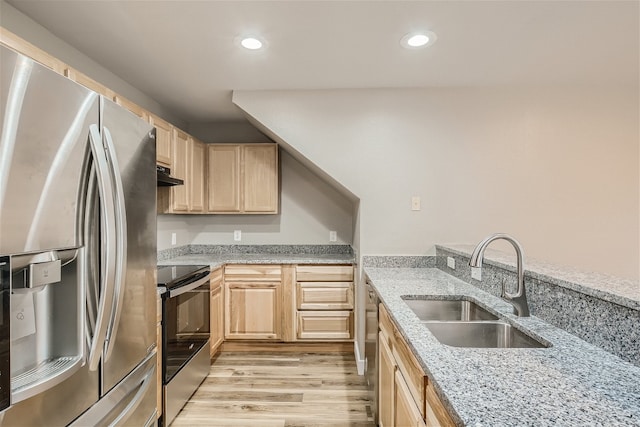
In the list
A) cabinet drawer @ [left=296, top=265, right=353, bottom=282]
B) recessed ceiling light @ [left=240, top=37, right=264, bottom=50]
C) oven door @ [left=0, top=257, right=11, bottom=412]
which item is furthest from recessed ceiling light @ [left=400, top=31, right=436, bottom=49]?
oven door @ [left=0, top=257, right=11, bottom=412]

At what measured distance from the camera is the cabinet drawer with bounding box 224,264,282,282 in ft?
10.0

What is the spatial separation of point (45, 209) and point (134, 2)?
1275 mm

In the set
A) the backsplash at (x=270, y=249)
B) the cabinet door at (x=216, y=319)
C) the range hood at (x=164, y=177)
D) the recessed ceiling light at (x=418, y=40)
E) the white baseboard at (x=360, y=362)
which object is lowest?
the white baseboard at (x=360, y=362)

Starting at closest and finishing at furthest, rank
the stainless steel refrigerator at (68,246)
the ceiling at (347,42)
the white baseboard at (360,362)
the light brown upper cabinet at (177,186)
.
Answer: the stainless steel refrigerator at (68,246) < the ceiling at (347,42) < the white baseboard at (360,362) < the light brown upper cabinet at (177,186)

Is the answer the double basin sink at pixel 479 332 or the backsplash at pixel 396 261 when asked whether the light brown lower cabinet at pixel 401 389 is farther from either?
the backsplash at pixel 396 261

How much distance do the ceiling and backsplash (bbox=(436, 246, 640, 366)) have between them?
1.38m

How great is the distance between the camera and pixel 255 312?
10.1 ft

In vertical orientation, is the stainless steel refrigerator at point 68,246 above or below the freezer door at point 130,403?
above

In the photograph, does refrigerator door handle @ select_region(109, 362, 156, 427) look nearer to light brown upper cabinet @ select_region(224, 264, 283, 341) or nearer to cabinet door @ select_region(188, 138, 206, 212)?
light brown upper cabinet @ select_region(224, 264, 283, 341)

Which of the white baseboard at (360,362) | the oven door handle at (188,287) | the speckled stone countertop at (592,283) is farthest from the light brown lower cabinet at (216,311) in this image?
the speckled stone countertop at (592,283)

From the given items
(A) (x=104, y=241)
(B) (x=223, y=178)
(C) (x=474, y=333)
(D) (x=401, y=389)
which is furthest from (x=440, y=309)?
(B) (x=223, y=178)

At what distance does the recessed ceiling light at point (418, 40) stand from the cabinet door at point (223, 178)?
6.62 ft

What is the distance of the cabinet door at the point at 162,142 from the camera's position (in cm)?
248

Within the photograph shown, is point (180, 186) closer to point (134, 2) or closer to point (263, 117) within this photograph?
point (263, 117)
